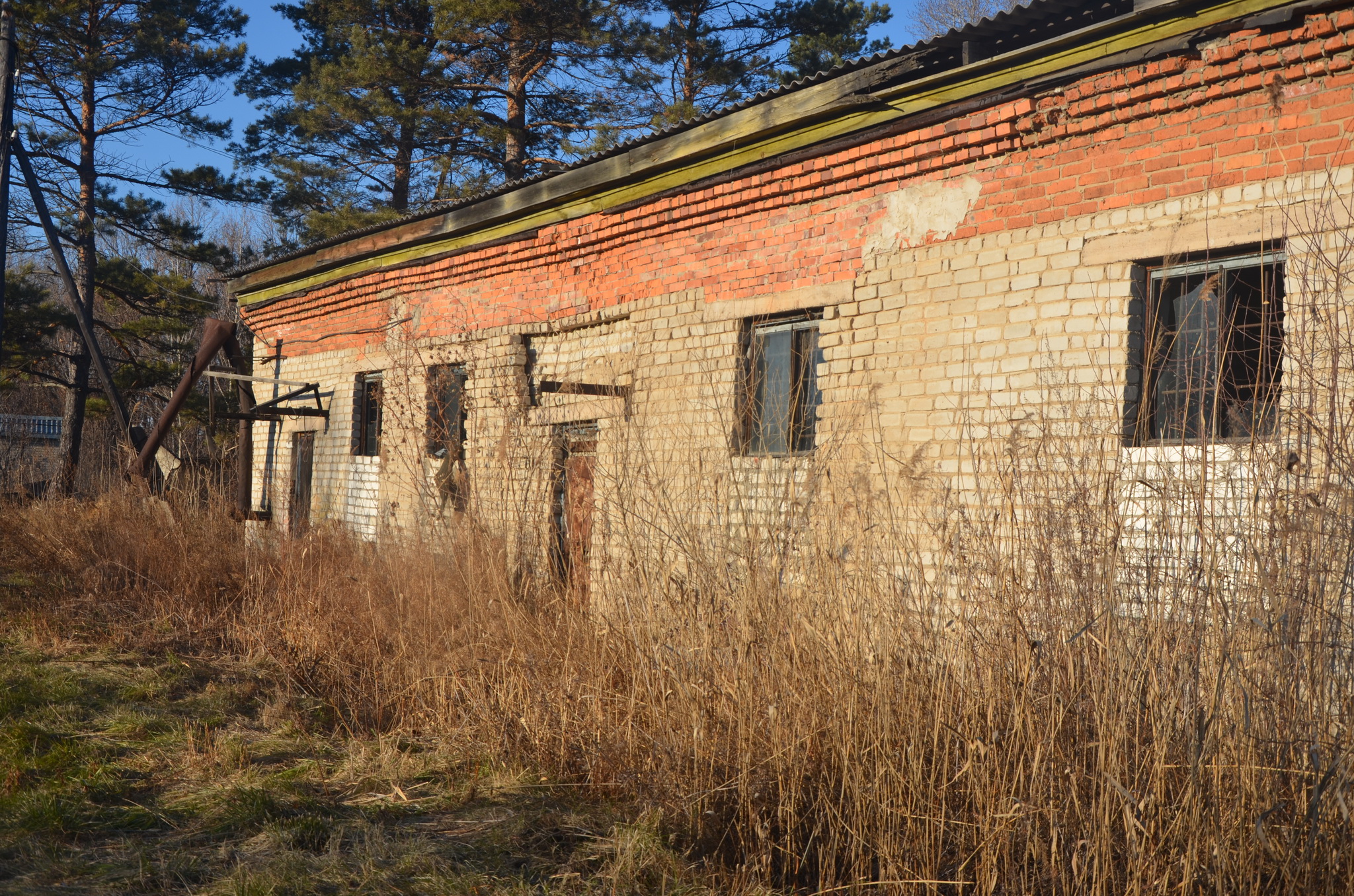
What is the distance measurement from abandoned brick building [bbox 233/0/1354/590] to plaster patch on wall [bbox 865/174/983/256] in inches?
0.8

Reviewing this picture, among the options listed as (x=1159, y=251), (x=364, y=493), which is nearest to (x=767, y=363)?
(x=1159, y=251)

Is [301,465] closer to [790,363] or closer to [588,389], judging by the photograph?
[588,389]

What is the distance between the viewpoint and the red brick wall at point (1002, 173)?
181 inches

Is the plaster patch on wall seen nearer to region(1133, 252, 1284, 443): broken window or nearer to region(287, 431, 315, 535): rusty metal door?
region(1133, 252, 1284, 443): broken window

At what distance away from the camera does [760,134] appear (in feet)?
22.0

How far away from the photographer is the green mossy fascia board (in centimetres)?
504

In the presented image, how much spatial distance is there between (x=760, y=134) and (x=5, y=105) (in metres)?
9.33

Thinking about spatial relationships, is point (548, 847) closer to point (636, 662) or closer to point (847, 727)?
point (636, 662)

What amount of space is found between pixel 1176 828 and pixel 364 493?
942cm

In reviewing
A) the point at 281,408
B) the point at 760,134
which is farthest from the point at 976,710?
the point at 281,408

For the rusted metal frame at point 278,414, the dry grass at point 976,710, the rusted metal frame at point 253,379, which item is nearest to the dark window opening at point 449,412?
the rusted metal frame at point 278,414

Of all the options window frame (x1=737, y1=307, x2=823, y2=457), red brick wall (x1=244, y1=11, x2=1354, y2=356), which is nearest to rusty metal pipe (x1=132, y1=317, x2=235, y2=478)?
red brick wall (x1=244, y1=11, x2=1354, y2=356)

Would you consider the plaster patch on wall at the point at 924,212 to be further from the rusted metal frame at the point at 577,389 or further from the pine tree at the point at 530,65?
the pine tree at the point at 530,65

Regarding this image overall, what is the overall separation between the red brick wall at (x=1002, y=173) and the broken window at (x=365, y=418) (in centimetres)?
238
